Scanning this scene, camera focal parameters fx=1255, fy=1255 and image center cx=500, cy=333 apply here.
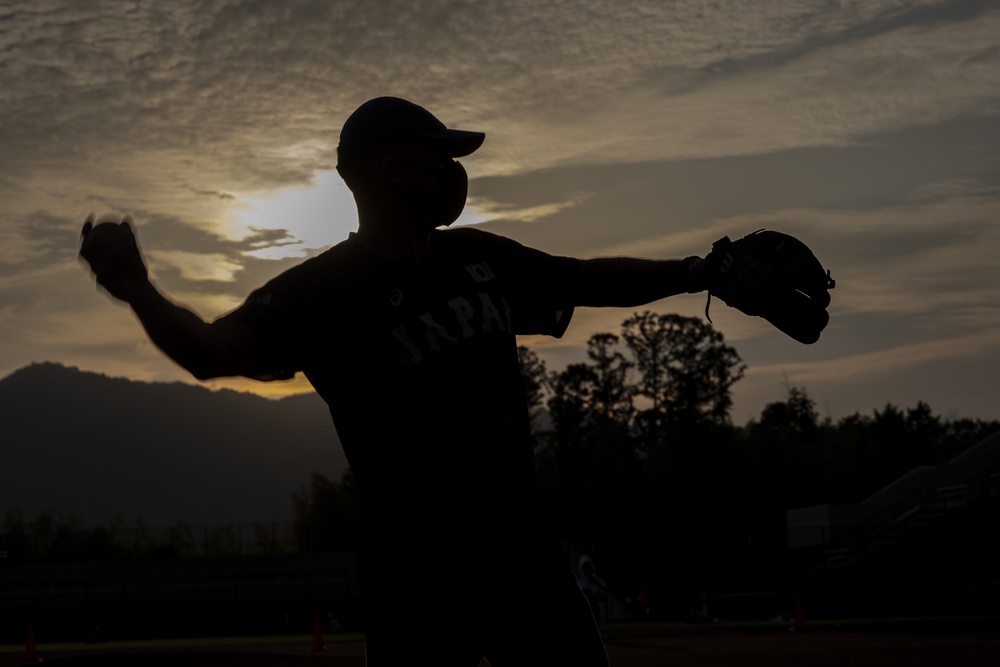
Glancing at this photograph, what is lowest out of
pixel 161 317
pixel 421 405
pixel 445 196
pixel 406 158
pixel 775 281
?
pixel 421 405

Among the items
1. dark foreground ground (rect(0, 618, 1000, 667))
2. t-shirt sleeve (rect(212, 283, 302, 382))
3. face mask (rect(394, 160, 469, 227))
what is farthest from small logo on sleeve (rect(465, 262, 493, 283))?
dark foreground ground (rect(0, 618, 1000, 667))

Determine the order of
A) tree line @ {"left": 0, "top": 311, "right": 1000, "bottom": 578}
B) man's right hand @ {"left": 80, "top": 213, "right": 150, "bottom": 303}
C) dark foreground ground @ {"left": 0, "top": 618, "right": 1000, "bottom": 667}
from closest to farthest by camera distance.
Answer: man's right hand @ {"left": 80, "top": 213, "right": 150, "bottom": 303}
dark foreground ground @ {"left": 0, "top": 618, "right": 1000, "bottom": 667}
tree line @ {"left": 0, "top": 311, "right": 1000, "bottom": 578}

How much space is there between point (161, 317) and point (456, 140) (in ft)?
3.87

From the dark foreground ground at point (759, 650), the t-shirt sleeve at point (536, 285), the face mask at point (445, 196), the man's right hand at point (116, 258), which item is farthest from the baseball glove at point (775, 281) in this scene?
the dark foreground ground at point (759, 650)

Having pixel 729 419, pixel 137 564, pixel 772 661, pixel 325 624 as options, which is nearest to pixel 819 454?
pixel 729 419

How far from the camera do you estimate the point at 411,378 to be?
3838 mm

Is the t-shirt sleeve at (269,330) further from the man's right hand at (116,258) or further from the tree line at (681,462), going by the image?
the tree line at (681,462)

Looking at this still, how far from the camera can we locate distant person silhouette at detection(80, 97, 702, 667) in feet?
12.5

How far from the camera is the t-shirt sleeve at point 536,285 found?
4.29 m

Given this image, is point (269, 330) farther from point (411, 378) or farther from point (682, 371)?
point (682, 371)

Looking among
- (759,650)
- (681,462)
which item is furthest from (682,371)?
(759,650)

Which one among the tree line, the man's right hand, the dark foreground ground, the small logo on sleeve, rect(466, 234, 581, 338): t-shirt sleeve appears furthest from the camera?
the tree line

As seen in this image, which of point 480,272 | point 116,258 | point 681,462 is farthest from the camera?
point 681,462

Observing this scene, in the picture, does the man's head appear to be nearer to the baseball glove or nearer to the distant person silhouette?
the distant person silhouette
